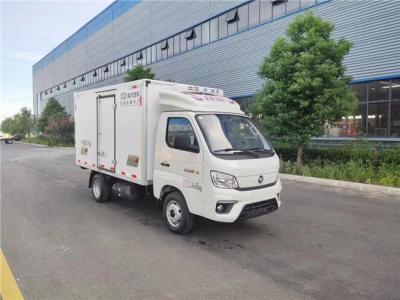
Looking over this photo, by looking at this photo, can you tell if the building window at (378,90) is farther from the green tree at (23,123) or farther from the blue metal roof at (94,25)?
the green tree at (23,123)

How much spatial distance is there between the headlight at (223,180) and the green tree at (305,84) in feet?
23.6

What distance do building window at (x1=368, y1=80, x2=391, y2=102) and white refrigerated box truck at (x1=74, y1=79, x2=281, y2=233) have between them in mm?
11112

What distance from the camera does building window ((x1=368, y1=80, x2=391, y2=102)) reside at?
14.1 meters

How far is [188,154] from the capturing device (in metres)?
5.16

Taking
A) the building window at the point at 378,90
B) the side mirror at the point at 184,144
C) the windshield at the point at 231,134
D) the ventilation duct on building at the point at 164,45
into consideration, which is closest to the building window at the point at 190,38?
the ventilation duct on building at the point at 164,45

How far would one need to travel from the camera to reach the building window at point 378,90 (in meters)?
14.1

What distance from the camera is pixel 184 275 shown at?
3912 millimetres

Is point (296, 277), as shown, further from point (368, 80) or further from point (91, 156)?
point (368, 80)

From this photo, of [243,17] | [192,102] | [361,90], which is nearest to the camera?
[192,102]

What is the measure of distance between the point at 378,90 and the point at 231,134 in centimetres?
1217

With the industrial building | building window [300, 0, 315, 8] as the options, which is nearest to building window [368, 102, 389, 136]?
the industrial building

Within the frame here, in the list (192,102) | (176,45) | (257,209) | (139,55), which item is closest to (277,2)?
(176,45)

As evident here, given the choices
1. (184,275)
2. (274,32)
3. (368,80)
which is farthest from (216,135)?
(274,32)

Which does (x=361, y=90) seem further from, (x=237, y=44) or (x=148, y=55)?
(x=148, y=55)
